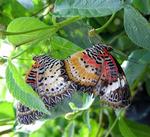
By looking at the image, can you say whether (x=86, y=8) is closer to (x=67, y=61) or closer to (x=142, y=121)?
(x=67, y=61)

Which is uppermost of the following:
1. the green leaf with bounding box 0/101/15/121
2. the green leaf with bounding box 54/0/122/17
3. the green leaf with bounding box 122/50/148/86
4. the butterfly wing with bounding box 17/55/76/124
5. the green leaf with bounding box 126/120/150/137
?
the green leaf with bounding box 54/0/122/17

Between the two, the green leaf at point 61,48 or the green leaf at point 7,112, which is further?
the green leaf at point 7,112

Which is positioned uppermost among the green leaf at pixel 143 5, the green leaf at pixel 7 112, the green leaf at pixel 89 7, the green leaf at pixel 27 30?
the green leaf at pixel 89 7

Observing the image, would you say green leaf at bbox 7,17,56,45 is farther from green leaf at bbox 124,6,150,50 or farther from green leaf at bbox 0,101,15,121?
green leaf at bbox 0,101,15,121

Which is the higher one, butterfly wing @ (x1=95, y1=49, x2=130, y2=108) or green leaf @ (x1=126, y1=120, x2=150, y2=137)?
butterfly wing @ (x1=95, y1=49, x2=130, y2=108)

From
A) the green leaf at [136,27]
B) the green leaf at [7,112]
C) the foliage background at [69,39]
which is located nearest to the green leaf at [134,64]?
the foliage background at [69,39]

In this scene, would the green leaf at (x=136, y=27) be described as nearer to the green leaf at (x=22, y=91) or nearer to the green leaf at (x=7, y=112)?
the green leaf at (x=22, y=91)

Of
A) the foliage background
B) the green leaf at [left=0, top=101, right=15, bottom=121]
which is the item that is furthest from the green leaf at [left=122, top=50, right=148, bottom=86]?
the green leaf at [left=0, top=101, right=15, bottom=121]
